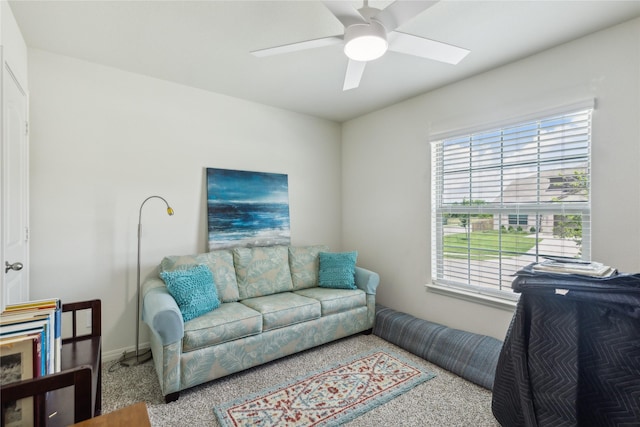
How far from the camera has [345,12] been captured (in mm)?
1529

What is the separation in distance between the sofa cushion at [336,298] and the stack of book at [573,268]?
69.1 inches

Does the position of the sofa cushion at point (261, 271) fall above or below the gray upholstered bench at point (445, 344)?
above

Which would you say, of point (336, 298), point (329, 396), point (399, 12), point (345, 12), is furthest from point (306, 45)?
point (329, 396)

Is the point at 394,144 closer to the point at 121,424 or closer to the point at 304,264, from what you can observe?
the point at 304,264

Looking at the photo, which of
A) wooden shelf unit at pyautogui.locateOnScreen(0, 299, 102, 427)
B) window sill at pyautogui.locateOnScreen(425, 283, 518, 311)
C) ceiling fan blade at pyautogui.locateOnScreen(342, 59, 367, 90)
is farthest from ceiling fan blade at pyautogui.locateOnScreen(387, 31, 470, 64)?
wooden shelf unit at pyautogui.locateOnScreen(0, 299, 102, 427)

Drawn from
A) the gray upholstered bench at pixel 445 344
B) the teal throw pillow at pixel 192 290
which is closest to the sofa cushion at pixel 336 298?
the gray upholstered bench at pixel 445 344

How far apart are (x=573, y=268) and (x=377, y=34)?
1502mm

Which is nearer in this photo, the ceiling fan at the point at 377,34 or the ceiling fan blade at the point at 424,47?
the ceiling fan at the point at 377,34

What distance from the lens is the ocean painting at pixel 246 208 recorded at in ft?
10.4

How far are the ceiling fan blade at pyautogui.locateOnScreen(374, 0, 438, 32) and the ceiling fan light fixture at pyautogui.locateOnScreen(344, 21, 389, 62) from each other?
1.6 inches

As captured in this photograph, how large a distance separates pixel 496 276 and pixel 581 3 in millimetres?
2008

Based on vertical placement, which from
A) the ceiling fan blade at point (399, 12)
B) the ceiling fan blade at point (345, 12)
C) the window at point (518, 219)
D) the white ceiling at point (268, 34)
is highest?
the white ceiling at point (268, 34)

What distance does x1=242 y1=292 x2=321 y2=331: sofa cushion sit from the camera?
2.53m

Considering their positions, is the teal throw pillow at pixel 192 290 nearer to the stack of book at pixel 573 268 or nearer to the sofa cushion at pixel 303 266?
the sofa cushion at pixel 303 266
